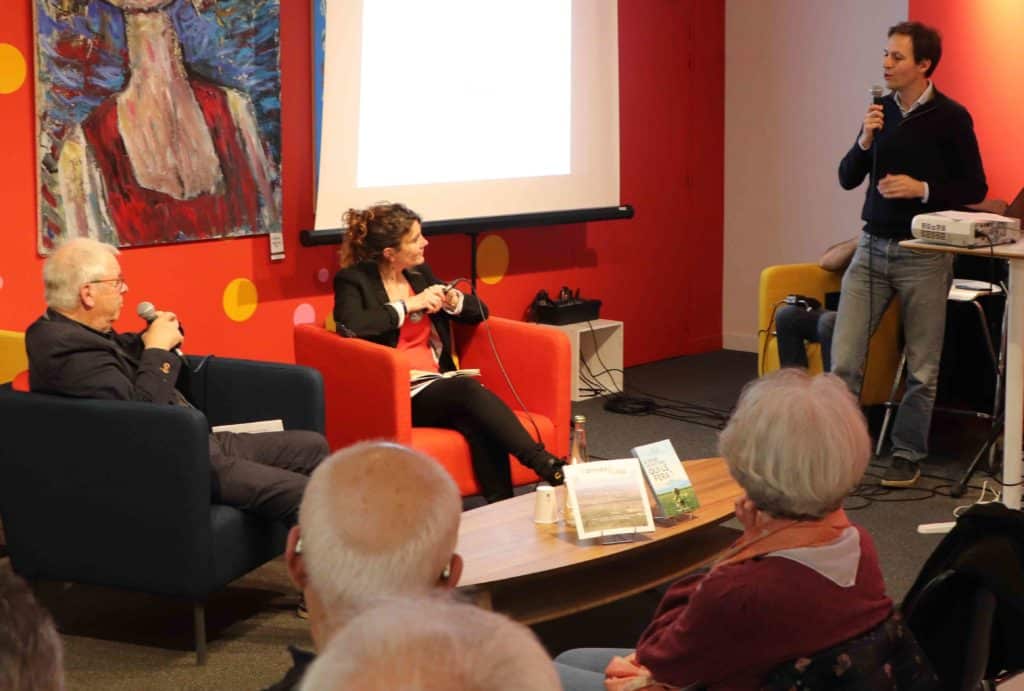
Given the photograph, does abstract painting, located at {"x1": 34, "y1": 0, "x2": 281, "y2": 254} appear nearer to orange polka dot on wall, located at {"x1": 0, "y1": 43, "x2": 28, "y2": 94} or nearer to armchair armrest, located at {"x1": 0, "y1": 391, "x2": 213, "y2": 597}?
orange polka dot on wall, located at {"x1": 0, "y1": 43, "x2": 28, "y2": 94}

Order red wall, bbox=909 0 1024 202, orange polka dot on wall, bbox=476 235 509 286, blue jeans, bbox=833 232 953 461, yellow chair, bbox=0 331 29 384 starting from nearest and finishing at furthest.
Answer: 1. yellow chair, bbox=0 331 29 384
2. blue jeans, bbox=833 232 953 461
3. red wall, bbox=909 0 1024 202
4. orange polka dot on wall, bbox=476 235 509 286

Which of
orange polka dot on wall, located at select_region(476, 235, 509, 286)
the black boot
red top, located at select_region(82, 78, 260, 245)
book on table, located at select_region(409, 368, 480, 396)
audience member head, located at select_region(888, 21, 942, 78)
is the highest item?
audience member head, located at select_region(888, 21, 942, 78)

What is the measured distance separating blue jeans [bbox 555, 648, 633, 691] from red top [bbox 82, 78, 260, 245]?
3.16m

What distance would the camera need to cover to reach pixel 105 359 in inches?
152

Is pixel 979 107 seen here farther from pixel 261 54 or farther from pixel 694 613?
pixel 694 613

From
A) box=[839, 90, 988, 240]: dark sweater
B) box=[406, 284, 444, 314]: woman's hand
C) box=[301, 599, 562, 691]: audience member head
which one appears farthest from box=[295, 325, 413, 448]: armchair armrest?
box=[301, 599, 562, 691]: audience member head

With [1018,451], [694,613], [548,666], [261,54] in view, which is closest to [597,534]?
[694,613]

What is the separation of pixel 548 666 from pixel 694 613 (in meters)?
1.24

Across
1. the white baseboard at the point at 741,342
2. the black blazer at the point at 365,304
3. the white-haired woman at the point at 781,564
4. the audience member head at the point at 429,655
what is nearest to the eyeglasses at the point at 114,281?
the black blazer at the point at 365,304

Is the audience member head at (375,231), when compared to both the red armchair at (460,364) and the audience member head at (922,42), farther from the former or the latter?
the audience member head at (922,42)

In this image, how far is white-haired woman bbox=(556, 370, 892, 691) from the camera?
212 centimetres

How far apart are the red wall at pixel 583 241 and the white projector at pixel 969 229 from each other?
8.44ft

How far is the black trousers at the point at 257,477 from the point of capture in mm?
3900

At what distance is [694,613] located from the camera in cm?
218
